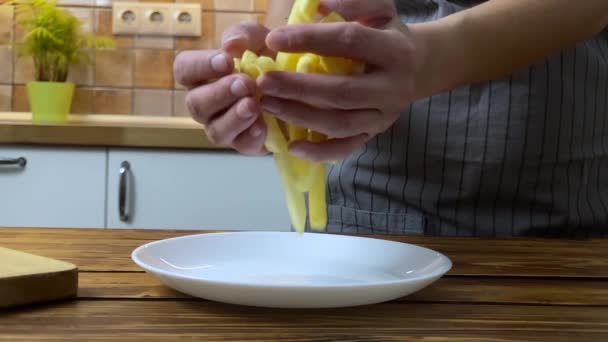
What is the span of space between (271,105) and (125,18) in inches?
56.1

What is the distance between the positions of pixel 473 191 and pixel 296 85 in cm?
45

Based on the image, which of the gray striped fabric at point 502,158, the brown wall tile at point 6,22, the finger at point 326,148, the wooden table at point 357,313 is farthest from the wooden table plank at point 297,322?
the brown wall tile at point 6,22

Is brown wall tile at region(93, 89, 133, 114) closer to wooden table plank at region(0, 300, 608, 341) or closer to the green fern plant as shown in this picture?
the green fern plant

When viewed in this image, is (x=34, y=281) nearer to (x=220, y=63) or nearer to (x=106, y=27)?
(x=220, y=63)

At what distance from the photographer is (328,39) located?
508 mm

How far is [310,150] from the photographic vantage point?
0.56m

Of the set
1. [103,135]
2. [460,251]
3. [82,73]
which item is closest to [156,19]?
[82,73]

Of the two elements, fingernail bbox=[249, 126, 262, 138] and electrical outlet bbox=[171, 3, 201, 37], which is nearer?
fingernail bbox=[249, 126, 262, 138]

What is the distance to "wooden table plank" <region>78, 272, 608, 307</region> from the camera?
1.72 ft

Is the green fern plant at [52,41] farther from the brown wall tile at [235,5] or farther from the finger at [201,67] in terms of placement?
the finger at [201,67]

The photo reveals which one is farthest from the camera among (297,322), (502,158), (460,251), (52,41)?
(52,41)

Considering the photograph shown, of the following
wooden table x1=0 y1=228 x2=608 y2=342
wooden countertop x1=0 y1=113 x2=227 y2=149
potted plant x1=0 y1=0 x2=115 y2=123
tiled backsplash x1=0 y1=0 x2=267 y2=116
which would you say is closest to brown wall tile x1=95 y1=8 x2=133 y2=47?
tiled backsplash x1=0 y1=0 x2=267 y2=116

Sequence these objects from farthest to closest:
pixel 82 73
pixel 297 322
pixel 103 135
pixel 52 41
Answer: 1. pixel 82 73
2. pixel 52 41
3. pixel 103 135
4. pixel 297 322

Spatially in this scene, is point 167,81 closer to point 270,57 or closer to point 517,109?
point 517,109
